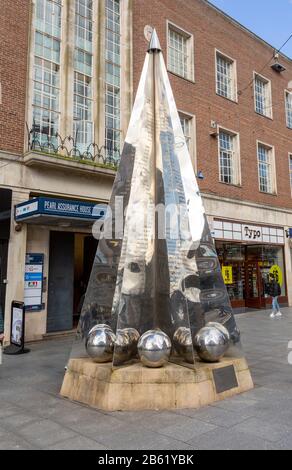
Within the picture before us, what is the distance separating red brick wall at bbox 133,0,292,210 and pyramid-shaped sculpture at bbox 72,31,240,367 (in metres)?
8.38

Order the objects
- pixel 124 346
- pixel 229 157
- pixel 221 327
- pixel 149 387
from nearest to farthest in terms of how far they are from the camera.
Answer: pixel 149 387 → pixel 124 346 → pixel 221 327 → pixel 229 157

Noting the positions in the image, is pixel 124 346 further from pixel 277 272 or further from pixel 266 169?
pixel 266 169

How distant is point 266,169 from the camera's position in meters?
20.6

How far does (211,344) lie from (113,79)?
10815 millimetres

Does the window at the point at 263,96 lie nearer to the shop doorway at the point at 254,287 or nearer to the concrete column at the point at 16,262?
the shop doorway at the point at 254,287

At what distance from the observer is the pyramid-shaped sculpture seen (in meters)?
Answer: 6.07

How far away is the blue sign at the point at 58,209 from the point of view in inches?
366

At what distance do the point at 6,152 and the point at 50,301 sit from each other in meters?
4.47

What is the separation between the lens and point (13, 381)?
6.73 metres

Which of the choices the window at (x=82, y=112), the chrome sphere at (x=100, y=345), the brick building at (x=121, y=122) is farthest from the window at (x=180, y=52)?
the chrome sphere at (x=100, y=345)

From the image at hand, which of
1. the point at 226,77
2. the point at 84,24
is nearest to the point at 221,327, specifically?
the point at 84,24

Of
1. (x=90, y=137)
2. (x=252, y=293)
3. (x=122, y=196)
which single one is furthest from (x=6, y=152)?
(x=252, y=293)

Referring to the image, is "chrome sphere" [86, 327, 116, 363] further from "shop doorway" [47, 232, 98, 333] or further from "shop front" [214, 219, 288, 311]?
"shop front" [214, 219, 288, 311]
